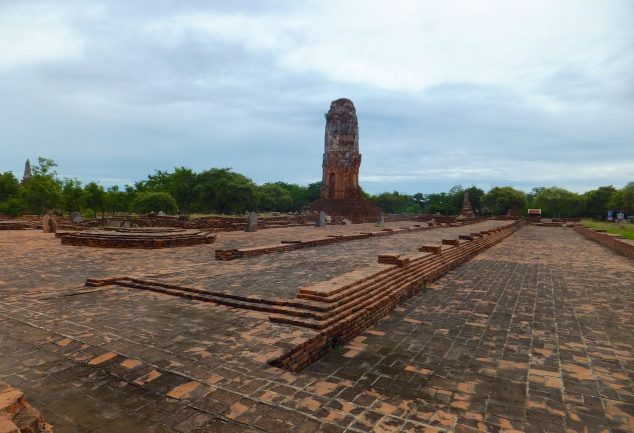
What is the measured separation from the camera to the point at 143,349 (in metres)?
3.49

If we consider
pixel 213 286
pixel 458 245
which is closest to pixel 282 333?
pixel 213 286

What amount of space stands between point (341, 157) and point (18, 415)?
41339mm

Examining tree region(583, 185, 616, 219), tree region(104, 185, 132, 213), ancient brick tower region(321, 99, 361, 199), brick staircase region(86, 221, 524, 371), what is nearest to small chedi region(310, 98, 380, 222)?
ancient brick tower region(321, 99, 361, 199)

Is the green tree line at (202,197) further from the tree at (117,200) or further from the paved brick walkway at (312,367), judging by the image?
the paved brick walkway at (312,367)

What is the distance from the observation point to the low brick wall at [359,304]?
3736 millimetres

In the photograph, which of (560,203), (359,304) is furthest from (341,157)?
(359,304)

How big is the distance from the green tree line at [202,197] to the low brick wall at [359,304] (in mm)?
31070

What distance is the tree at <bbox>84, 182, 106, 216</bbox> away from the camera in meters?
30.8

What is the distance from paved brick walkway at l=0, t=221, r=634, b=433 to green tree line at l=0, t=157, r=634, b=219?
30.5 metres

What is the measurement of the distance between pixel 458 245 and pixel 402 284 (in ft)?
19.7

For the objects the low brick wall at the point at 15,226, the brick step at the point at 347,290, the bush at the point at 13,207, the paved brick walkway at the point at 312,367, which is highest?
the bush at the point at 13,207

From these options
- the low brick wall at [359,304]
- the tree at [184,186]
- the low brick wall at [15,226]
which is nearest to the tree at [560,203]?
the tree at [184,186]

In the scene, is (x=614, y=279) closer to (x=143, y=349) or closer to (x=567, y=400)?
(x=567, y=400)

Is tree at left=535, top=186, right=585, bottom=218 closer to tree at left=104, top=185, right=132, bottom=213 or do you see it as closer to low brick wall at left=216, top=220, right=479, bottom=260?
low brick wall at left=216, top=220, right=479, bottom=260
